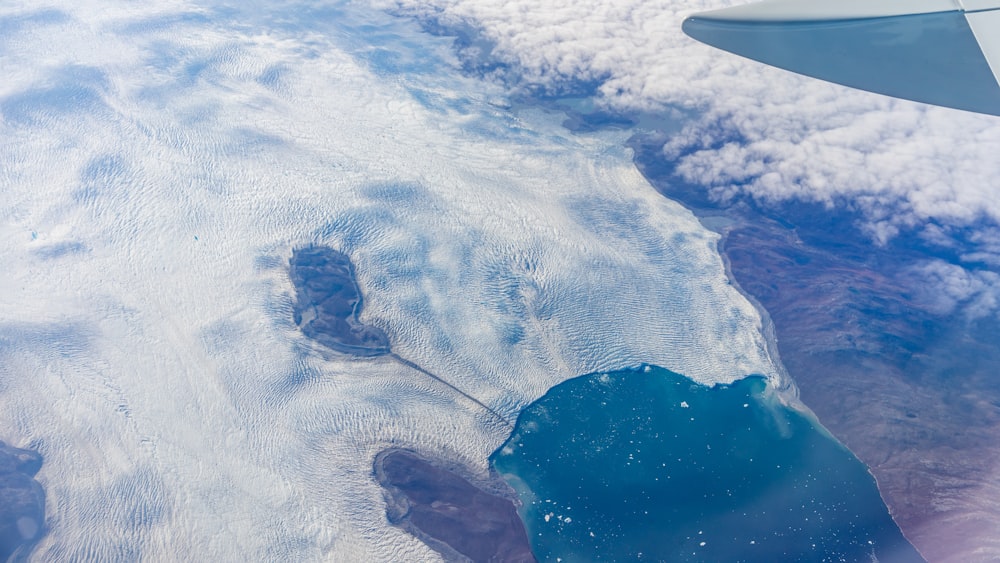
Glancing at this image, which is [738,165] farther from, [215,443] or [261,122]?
[215,443]

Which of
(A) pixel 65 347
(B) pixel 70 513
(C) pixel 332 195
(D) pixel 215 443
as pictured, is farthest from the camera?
(C) pixel 332 195

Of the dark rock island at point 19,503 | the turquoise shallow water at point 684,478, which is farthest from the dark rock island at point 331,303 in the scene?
the dark rock island at point 19,503

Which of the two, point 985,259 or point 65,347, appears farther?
point 985,259

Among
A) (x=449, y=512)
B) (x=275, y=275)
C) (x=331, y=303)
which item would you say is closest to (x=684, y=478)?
(x=449, y=512)

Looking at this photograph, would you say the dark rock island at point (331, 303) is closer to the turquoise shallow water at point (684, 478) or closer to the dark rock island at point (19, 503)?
the turquoise shallow water at point (684, 478)

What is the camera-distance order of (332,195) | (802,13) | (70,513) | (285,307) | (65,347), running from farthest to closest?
(332,195) → (285,307) → (65,347) → (70,513) → (802,13)

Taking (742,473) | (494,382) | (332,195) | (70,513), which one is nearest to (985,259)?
(742,473)

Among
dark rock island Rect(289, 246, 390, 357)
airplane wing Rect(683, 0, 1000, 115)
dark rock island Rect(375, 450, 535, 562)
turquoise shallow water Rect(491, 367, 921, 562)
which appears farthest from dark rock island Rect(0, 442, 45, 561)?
airplane wing Rect(683, 0, 1000, 115)

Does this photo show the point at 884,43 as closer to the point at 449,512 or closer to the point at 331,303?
the point at 449,512
